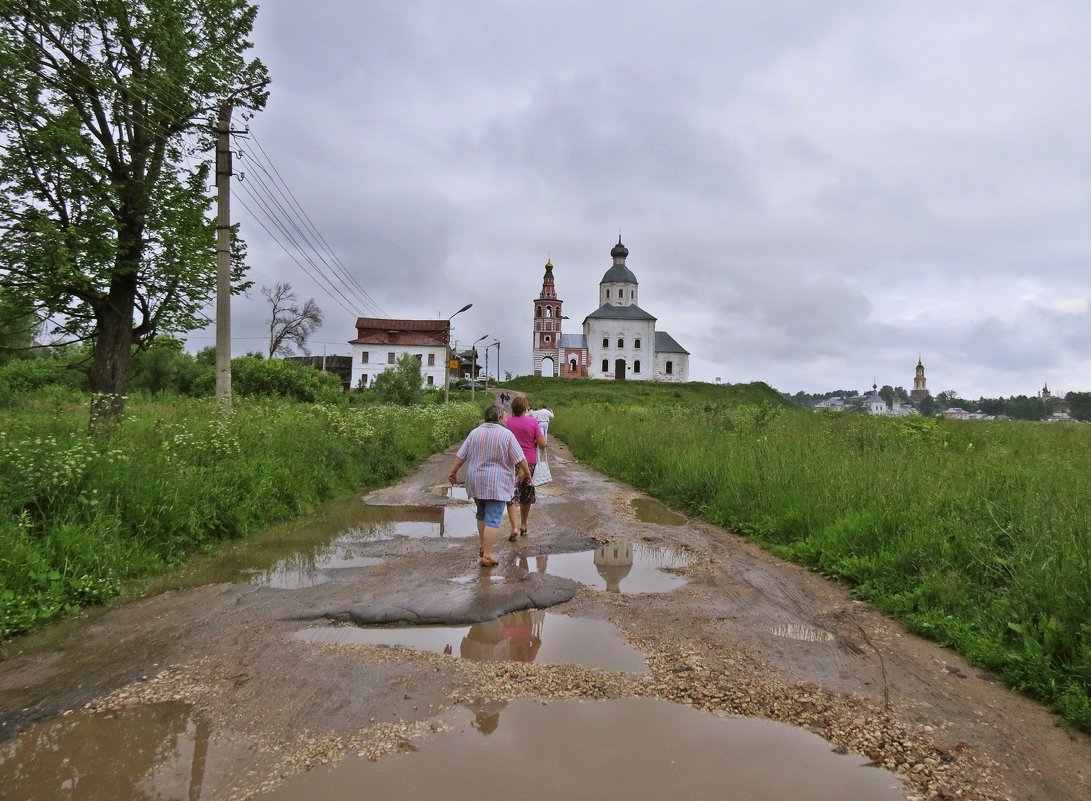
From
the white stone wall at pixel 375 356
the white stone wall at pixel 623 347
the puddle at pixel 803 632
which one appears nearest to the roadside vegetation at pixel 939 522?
the puddle at pixel 803 632

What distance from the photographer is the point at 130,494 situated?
6785 millimetres

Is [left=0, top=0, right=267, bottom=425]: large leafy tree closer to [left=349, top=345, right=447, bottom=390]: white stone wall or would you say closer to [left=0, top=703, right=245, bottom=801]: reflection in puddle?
[left=0, top=703, right=245, bottom=801]: reflection in puddle

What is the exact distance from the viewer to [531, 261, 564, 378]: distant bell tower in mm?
86125

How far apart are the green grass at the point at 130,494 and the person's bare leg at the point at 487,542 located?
3.26 m

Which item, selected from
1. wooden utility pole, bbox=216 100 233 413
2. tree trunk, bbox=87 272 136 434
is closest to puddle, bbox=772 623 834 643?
wooden utility pole, bbox=216 100 233 413

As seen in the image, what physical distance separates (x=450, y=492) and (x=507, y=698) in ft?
29.6

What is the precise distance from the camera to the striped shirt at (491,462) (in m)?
6.95

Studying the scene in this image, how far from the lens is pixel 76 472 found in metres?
6.38

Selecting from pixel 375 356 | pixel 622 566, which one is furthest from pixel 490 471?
pixel 375 356

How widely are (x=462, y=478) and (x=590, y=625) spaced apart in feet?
32.6

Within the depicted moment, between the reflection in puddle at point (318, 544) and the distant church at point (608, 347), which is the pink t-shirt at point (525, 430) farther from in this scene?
the distant church at point (608, 347)

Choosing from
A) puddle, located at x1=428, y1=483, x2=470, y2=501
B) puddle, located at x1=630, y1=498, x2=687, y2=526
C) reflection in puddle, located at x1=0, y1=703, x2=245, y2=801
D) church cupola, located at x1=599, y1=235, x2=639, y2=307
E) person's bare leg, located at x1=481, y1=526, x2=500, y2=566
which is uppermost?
church cupola, located at x1=599, y1=235, x2=639, y2=307

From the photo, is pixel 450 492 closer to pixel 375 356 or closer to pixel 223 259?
pixel 223 259

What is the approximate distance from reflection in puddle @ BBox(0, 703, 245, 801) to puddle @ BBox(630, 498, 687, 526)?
23.4 ft
